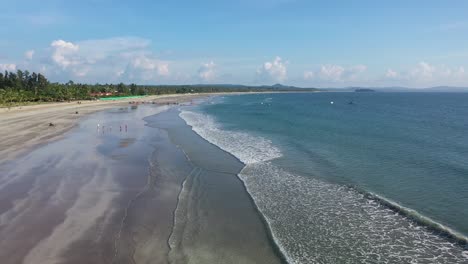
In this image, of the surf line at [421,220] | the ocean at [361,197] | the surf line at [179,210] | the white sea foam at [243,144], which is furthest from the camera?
the white sea foam at [243,144]

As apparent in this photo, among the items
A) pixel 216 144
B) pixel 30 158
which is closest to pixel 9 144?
pixel 30 158

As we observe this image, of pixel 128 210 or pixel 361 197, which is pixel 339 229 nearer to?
pixel 361 197

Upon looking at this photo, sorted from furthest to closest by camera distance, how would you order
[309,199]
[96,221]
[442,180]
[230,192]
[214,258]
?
[442,180], [230,192], [309,199], [96,221], [214,258]

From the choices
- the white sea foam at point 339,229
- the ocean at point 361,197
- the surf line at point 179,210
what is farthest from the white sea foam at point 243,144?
the white sea foam at point 339,229

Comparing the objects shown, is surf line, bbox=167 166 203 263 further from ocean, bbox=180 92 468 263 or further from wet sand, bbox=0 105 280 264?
ocean, bbox=180 92 468 263

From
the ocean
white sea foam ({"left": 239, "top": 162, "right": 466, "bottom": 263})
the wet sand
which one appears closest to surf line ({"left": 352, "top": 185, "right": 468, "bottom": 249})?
the ocean

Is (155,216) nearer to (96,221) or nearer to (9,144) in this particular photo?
(96,221)

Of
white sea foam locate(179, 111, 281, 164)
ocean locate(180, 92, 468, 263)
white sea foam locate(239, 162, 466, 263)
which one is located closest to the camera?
white sea foam locate(239, 162, 466, 263)

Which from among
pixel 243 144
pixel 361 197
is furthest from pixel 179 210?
pixel 243 144

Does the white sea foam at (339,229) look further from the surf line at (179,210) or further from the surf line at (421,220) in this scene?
the surf line at (179,210)
